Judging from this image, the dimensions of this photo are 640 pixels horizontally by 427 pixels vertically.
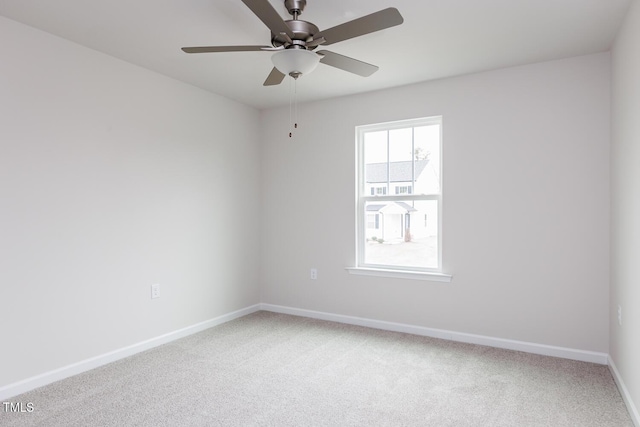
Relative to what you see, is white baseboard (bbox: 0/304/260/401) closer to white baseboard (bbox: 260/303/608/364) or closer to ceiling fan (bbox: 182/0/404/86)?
white baseboard (bbox: 260/303/608/364)

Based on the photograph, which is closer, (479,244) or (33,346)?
(33,346)

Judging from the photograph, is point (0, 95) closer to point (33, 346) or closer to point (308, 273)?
point (33, 346)

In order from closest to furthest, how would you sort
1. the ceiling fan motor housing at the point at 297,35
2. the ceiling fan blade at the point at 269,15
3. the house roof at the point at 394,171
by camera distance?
the ceiling fan blade at the point at 269,15 < the ceiling fan motor housing at the point at 297,35 < the house roof at the point at 394,171

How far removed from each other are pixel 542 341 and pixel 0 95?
4.19 metres

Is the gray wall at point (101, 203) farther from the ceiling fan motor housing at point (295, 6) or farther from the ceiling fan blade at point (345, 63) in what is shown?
the ceiling fan blade at point (345, 63)

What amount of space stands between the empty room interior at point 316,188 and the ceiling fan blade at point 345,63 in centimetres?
2

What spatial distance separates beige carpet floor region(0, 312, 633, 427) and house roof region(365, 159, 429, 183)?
1.53m

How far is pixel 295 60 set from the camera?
6.92 ft

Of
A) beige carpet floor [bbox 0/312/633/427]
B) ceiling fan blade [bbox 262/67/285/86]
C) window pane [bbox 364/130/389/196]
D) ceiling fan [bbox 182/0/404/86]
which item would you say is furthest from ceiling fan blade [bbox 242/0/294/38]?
window pane [bbox 364/130/389/196]

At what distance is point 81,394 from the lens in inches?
98.7

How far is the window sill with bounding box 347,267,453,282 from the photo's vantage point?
3590mm

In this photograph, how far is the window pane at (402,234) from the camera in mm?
3740

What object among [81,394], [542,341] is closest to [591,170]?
[542,341]

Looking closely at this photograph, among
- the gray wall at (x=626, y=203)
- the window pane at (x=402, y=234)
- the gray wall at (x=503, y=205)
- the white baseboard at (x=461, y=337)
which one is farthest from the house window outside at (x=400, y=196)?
the gray wall at (x=626, y=203)
